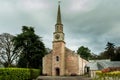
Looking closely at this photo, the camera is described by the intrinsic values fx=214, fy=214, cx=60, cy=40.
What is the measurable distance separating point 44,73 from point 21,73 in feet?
107

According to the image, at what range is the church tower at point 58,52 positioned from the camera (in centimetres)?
5691

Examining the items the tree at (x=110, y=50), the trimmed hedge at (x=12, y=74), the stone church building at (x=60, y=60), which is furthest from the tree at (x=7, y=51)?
the tree at (x=110, y=50)

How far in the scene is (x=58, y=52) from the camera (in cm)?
5741

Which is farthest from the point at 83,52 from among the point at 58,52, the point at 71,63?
the point at 58,52

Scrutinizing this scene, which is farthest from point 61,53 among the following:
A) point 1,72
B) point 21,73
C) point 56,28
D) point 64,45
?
point 1,72

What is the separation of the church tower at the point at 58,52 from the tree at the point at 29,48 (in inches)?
171

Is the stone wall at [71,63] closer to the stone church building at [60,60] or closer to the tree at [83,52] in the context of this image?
the stone church building at [60,60]

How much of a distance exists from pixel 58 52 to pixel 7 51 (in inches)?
541

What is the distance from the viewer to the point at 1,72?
2291cm

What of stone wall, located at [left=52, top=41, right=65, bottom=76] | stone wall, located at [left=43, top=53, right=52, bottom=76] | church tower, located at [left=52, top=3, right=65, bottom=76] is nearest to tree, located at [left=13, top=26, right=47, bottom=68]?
stone wall, located at [left=43, top=53, right=52, bottom=76]

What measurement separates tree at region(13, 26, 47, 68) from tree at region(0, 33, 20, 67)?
1.61 m

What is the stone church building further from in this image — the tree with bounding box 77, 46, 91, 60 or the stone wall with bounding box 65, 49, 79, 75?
the tree with bounding box 77, 46, 91, 60

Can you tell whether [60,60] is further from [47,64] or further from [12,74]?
[12,74]

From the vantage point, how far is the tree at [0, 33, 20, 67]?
57219 millimetres
